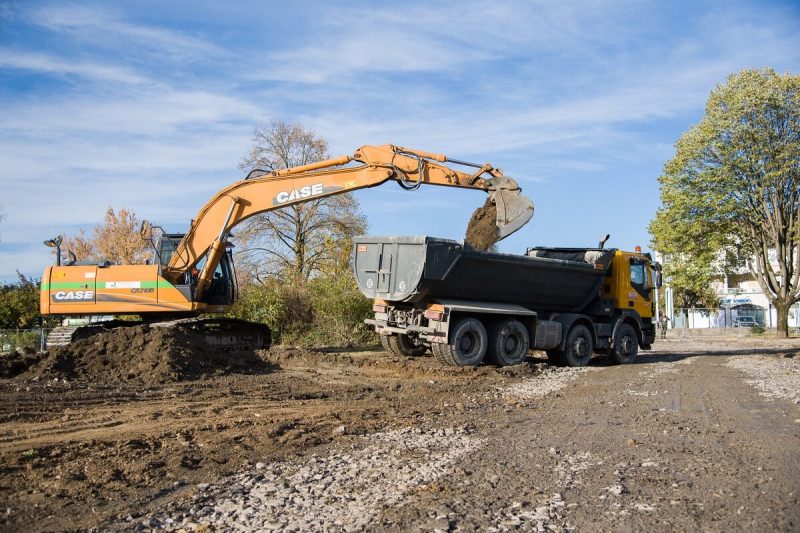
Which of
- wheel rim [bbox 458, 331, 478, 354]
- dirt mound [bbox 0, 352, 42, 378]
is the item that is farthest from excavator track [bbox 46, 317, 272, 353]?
wheel rim [bbox 458, 331, 478, 354]

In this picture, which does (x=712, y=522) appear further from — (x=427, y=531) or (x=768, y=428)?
(x=768, y=428)

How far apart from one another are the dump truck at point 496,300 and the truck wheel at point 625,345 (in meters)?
0.03

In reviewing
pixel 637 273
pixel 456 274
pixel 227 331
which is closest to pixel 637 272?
pixel 637 273

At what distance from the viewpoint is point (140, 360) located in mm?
13352

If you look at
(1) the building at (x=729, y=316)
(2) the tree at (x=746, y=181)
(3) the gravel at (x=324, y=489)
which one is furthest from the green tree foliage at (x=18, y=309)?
(1) the building at (x=729, y=316)

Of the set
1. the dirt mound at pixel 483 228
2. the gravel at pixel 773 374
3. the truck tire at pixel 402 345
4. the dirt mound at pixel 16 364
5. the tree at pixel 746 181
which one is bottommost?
the gravel at pixel 773 374

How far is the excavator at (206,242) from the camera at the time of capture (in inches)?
632

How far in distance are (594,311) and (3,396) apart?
1358 centimetres

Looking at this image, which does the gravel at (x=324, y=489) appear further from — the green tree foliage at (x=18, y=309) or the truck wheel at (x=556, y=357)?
the green tree foliage at (x=18, y=309)

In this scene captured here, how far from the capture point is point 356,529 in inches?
187

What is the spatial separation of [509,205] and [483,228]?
80 cm

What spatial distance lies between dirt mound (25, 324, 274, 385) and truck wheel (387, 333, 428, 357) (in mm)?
3036

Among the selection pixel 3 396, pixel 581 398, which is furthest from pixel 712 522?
pixel 3 396

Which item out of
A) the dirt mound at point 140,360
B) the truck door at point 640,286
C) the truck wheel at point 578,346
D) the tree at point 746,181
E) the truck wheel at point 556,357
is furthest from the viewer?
the tree at point 746,181
